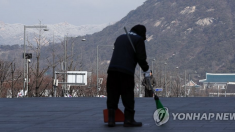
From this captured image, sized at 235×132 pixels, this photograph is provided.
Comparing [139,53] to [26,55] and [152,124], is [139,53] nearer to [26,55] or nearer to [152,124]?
[152,124]

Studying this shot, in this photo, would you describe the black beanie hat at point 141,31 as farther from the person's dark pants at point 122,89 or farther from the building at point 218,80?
the building at point 218,80

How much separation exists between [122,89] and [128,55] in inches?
21.8

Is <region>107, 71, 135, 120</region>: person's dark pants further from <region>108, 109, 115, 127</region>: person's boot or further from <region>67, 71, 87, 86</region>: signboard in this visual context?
<region>67, 71, 87, 86</region>: signboard

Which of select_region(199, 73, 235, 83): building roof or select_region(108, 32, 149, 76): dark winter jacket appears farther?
select_region(199, 73, 235, 83): building roof

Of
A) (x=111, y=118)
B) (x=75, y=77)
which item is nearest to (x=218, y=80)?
(x=75, y=77)

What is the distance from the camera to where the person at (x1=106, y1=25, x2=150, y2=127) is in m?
9.97

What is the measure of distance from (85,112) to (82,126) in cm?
334

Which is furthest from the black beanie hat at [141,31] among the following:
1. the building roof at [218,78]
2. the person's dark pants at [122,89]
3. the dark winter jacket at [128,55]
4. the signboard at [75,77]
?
the building roof at [218,78]

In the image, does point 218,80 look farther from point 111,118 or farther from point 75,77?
point 111,118

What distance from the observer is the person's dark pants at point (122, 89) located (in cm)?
1005

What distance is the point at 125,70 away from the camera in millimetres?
9961

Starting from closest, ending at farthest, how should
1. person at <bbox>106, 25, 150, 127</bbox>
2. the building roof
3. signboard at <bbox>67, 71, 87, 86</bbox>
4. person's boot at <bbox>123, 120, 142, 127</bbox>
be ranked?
person's boot at <bbox>123, 120, 142, 127</bbox> < person at <bbox>106, 25, 150, 127</bbox> < signboard at <bbox>67, 71, 87, 86</bbox> < the building roof

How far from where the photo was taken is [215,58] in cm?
18550

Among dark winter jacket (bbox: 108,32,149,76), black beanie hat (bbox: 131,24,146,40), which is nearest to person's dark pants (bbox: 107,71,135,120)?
dark winter jacket (bbox: 108,32,149,76)
